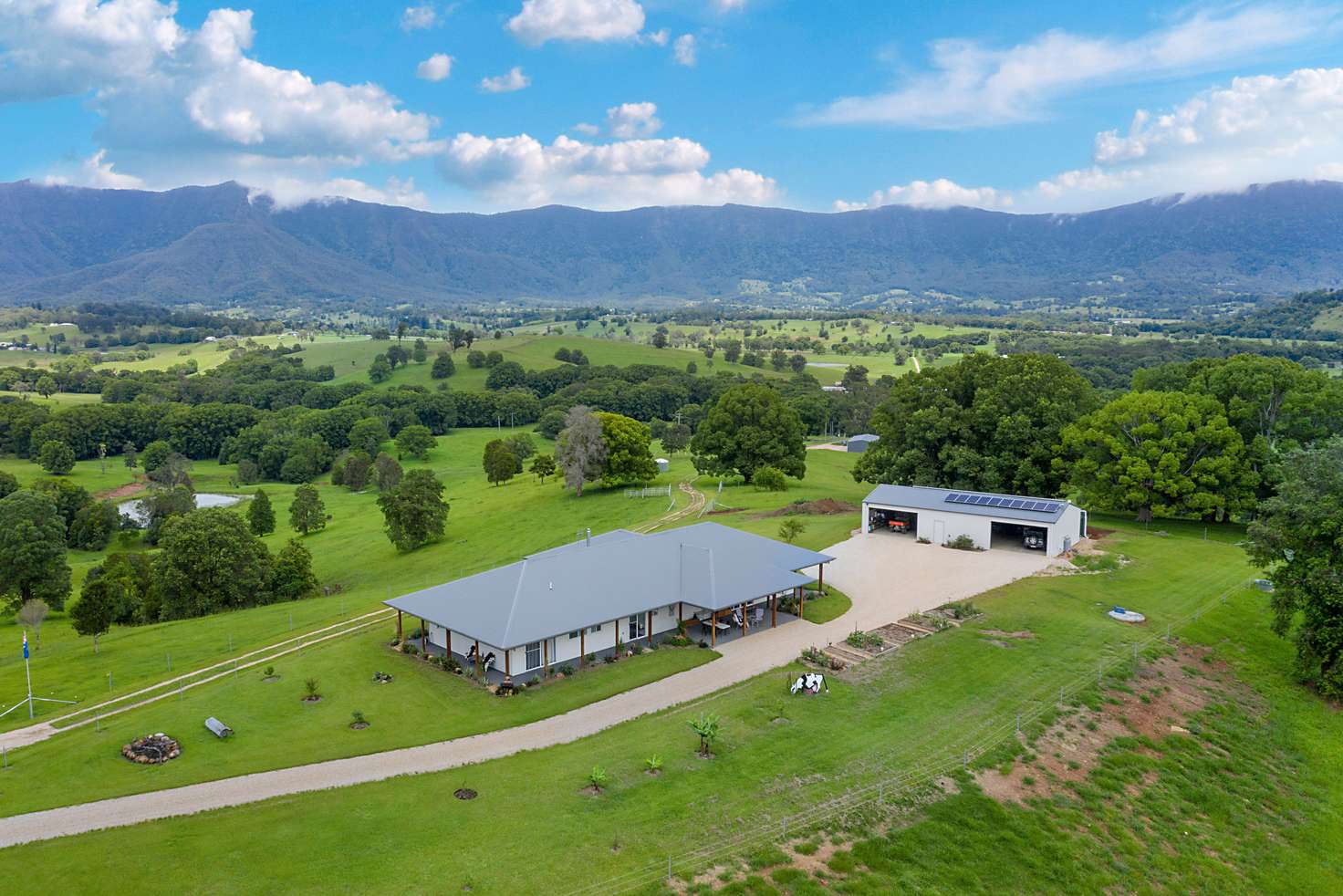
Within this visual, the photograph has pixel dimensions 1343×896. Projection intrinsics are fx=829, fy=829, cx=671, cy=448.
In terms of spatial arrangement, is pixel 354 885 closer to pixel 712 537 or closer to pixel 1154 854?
pixel 1154 854

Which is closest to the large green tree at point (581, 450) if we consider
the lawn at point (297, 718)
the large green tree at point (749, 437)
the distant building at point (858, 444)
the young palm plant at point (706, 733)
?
the large green tree at point (749, 437)

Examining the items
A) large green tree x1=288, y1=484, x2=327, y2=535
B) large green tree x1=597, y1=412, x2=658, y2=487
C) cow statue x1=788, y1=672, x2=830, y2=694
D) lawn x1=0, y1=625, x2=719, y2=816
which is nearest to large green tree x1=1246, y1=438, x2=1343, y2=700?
cow statue x1=788, y1=672, x2=830, y2=694

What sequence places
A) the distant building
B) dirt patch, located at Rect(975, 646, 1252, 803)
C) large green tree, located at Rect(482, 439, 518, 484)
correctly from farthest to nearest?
the distant building → large green tree, located at Rect(482, 439, 518, 484) → dirt patch, located at Rect(975, 646, 1252, 803)

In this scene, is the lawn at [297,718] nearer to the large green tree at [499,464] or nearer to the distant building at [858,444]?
the large green tree at [499,464]

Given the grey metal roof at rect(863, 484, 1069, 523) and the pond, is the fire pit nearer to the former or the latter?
the grey metal roof at rect(863, 484, 1069, 523)

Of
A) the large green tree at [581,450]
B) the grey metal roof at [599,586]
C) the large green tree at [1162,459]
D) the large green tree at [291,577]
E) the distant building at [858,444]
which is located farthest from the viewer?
the distant building at [858,444]

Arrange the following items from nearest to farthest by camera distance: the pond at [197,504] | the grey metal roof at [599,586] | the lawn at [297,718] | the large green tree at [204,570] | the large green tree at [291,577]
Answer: the lawn at [297,718], the grey metal roof at [599,586], the large green tree at [204,570], the large green tree at [291,577], the pond at [197,504]

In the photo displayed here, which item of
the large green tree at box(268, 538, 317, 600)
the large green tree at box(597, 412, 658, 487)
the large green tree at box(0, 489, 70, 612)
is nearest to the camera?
the large green tree at box(0, 489, 70, 612)
